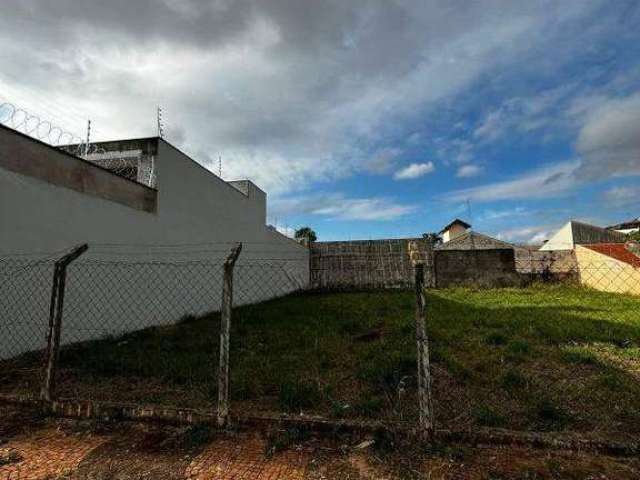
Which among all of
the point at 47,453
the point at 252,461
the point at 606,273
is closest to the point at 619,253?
the point at 606,273

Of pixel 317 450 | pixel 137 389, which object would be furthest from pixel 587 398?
pixel 137 389

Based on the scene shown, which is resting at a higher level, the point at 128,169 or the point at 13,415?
the point at 128,169

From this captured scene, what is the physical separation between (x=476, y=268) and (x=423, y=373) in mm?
13729

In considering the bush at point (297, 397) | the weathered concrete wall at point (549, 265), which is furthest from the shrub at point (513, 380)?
the weathered concrete wall at point (549, 265)

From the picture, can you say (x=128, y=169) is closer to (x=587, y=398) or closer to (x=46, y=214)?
(x=46, y=214)

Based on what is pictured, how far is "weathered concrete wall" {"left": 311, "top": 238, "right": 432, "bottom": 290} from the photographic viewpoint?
15.8 meters

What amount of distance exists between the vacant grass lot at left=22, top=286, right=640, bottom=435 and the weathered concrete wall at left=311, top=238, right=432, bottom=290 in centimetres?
742

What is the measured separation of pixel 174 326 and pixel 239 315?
1.62 metres

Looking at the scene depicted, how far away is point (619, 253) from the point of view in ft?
45.7

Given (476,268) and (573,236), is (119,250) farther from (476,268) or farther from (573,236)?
(573,236)

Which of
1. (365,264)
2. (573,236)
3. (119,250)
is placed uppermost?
(573,236)

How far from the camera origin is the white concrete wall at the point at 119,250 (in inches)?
209

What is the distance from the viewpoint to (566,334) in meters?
6.26

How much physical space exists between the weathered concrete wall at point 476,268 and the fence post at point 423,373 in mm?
13138
